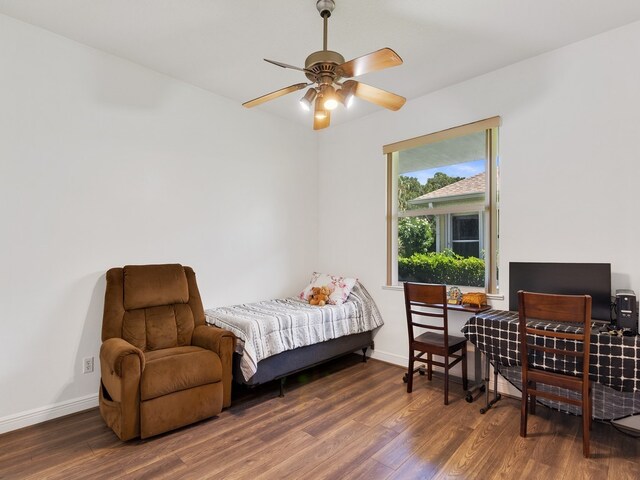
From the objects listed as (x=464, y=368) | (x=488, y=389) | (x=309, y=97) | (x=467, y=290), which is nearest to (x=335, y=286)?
(x=467, y=290)

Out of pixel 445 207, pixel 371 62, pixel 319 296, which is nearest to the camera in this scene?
pixel 371 62

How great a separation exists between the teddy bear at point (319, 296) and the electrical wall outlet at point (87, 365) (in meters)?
2.04

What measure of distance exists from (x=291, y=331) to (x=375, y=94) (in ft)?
6.75

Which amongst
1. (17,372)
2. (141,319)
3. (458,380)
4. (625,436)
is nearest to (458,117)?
(458,380)

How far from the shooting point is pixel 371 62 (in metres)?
1.99

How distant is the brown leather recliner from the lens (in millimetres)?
2266

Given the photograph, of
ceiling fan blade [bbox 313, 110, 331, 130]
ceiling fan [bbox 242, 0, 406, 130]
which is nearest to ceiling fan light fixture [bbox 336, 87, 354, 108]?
ceiling fan [bbox 242, 0, 406, 130]

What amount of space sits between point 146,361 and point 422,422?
6.62ft

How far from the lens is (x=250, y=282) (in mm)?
3979

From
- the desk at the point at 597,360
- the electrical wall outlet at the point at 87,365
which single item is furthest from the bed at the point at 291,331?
the desk at the point at 597,360

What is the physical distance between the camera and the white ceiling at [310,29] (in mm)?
2350

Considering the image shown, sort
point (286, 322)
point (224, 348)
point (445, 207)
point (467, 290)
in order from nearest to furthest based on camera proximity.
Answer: point (224, 348)
point (286, 322)
point (467, 290)
point (445, 207)

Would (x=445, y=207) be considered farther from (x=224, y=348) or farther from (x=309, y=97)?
(x=224, y=348)

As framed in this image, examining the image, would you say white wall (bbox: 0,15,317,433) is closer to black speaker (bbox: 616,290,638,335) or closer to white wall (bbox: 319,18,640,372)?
white wall (bbox: 319,18,640,372)
